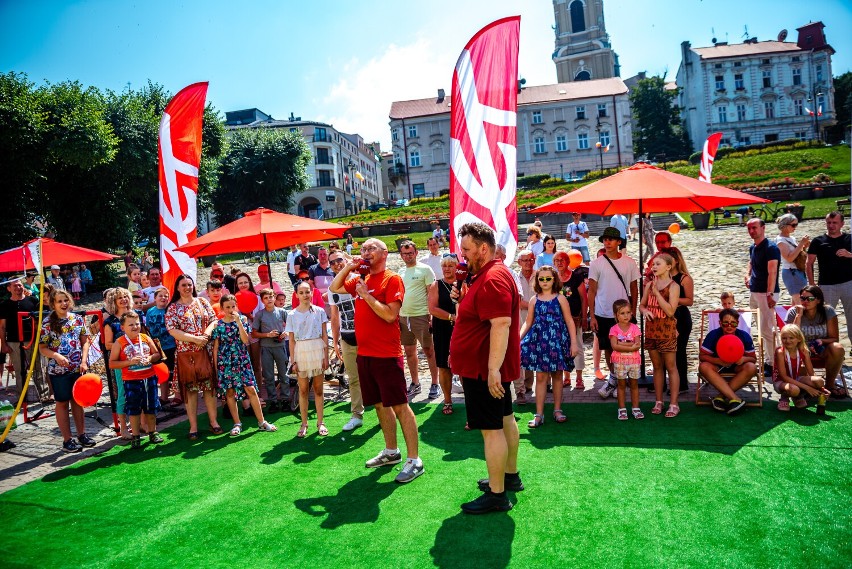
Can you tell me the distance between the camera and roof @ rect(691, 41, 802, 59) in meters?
65.4

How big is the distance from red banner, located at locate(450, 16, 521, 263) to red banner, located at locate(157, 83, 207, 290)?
179 inches

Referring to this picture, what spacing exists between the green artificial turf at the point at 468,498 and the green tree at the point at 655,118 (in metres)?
65.0

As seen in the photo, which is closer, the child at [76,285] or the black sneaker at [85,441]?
the black sneaker at [85,441]

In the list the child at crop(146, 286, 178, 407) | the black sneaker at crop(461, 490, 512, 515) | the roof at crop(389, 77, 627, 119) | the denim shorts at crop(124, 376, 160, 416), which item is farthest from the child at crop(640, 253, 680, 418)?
the roof at crop(389, 77, 627, 119)

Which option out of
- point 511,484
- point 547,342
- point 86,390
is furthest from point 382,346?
point 86,390

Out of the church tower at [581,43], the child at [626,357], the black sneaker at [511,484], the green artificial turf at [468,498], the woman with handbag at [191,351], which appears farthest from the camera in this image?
the church tower at [581,43]

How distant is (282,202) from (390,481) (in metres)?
42.7

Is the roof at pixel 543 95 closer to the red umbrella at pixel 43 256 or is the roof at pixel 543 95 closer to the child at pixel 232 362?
the red umbrella at pixel 43 256

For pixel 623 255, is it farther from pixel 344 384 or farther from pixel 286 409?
pixel 286 409

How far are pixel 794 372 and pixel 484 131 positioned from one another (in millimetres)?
4338

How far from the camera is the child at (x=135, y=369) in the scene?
646cm

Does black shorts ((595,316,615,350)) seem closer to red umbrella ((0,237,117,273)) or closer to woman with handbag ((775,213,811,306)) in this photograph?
woman with handbag ((775,213,811,306))

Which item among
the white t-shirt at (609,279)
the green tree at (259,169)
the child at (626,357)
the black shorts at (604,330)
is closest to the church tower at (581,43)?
the green tree at (259,169)

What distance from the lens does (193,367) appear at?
674cm
